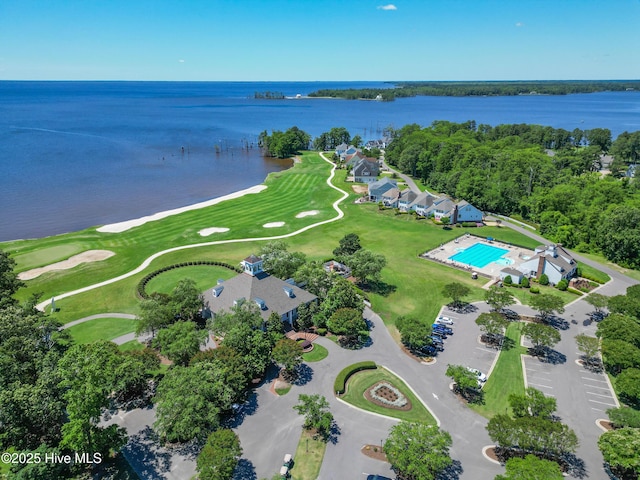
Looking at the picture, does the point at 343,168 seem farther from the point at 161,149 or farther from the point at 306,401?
the point at 306,401

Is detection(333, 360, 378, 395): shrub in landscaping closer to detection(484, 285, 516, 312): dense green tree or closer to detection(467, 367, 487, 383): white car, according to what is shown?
detection(467, 367, 487, 383): white car

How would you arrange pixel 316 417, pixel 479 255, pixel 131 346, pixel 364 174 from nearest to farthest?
pixel 316 417 → pixel 131 346 → pixel 479 255 → pixel 364 174

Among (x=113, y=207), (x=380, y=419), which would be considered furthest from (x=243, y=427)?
(x=113, y=207)

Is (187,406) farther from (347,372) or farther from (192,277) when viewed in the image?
(192,277)

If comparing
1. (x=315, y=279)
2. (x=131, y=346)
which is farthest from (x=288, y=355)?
(x=131, y=346)

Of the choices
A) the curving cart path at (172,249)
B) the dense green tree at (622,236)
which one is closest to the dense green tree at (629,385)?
the dense green tree at (622,236)

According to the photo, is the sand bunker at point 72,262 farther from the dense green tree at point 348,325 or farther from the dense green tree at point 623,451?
the dense green tree at point 623,451
